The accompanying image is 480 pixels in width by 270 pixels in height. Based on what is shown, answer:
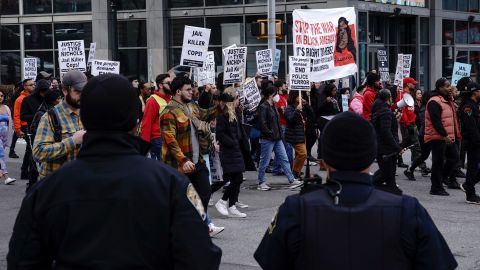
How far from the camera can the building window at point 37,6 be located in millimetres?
33375

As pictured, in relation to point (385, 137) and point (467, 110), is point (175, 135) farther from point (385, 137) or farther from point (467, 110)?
point (467, 110)

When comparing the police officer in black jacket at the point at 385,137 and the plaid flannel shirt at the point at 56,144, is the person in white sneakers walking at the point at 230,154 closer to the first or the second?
the police officer in black jacket at the point at 385,137

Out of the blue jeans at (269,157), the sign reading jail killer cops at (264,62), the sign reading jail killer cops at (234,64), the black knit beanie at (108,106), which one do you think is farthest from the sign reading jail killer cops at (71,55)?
the black knit beanie at (108,106)

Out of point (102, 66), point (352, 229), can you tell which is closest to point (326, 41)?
point (102, 66)

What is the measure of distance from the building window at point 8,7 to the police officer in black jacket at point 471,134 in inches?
1008

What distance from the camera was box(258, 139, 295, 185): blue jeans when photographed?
1327cm

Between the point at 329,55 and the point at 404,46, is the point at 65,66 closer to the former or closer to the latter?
the point at 329,55

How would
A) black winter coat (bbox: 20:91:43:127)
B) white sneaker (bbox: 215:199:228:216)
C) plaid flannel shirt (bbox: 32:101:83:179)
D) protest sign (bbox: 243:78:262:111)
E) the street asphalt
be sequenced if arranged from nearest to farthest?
1. plaid flannel shirt (bbox: 32:101:83:179)
2. the street asphalt
3. white sneaker (bbox: 215:199:228:216)
4. black winter coat (bbox: 20:91:43:127)
5. protest sign (bbox: 243:78:262:111)

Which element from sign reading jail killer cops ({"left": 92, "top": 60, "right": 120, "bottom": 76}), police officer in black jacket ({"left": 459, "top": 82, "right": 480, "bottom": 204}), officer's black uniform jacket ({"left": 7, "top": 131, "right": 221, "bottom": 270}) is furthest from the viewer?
sign reading jail killer cops ({"left": 92, "top": 60, "right": 120, "bottom": 76})

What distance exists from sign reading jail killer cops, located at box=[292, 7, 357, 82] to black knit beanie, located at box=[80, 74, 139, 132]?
13250 mm

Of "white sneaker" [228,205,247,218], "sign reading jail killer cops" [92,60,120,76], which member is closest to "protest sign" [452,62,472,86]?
"sign reading jail killer cops" [92,60,120,76]

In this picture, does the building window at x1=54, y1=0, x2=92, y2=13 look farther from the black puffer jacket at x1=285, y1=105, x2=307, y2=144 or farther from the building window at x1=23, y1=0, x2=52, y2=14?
the black puffer jacket at x1=285, y1=105, x2=307, y2=144

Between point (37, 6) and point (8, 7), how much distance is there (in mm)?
1453

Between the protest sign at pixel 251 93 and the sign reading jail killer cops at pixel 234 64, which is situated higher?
the sign reading jail killer cops at pixel 234 64
